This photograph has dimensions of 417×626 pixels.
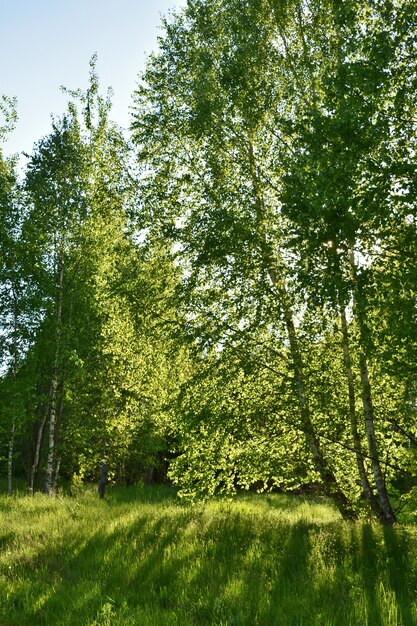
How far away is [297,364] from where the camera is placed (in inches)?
399

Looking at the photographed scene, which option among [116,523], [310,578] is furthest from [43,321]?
[310,578]

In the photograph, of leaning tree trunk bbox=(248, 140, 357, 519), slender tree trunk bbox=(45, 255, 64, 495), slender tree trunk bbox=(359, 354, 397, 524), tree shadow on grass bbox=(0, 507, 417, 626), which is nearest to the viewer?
tree shadow on grass bbox=(0, 507, 417, 626)

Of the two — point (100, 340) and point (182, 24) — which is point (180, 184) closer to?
point (182, 24)

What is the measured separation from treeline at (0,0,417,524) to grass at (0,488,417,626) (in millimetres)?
1572

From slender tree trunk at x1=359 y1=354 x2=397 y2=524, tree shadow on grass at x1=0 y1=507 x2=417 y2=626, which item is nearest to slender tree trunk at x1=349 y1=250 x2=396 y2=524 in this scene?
slender tree trunk at x1=359 y1=354 x2=397 y2=524

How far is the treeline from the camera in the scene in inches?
319

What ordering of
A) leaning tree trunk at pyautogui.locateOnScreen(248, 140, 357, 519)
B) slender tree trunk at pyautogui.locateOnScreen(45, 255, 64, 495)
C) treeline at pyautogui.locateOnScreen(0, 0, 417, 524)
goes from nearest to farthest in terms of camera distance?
treeline at pyautogui.locateOnScreen(0, 0, 417, 524) → leaning tree trunk at pyautogui.locateOnScreen(248, 140, 357, 519) → slender tree trunk at pyautogui.locateOnScreen(45, 255, 64, 495)

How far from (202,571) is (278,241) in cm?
641

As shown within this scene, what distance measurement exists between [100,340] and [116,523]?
35.1 feet

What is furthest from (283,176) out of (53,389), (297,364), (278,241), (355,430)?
(53,389)

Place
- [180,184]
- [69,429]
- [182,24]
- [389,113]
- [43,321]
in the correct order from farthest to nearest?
[69,429]
[43,321]
[182,24]
[180,184]
[389,113]

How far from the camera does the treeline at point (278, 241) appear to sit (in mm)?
8102

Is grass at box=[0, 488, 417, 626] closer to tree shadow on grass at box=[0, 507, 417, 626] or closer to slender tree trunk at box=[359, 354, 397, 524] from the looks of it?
tree shadow on grass at box=[0, 507, 417, 626]

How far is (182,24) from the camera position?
13.8 meters
